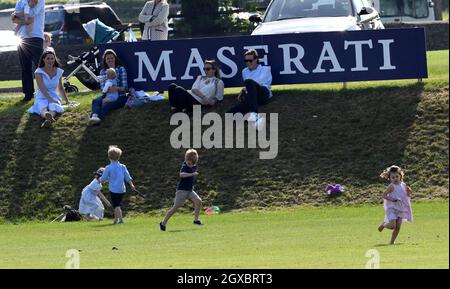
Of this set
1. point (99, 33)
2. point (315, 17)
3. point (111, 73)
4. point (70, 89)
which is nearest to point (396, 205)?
point (111, 73)

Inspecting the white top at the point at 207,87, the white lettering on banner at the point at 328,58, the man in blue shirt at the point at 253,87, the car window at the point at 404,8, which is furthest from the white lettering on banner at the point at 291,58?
the car window at the point at 404,8

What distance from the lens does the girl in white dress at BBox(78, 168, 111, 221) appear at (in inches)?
848

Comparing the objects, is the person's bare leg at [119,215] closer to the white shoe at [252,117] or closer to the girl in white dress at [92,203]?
the girl in white dress at [92,203]

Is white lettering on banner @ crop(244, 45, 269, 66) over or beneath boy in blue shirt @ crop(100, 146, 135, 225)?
over

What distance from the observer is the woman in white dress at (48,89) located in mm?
24453

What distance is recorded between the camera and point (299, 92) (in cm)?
2480

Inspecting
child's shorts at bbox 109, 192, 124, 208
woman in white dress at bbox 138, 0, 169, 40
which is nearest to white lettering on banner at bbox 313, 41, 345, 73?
woman in white dress at bbox 138, 0, 169, 40

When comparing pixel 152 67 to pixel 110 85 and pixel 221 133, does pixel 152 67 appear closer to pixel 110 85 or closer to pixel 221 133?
pixel 110 85

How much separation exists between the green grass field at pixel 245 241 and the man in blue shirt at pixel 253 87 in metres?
2.64

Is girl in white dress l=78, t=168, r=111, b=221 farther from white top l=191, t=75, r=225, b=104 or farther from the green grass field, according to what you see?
white top l=191, t=75, r=225, b=104

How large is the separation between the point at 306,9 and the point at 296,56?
1985mm

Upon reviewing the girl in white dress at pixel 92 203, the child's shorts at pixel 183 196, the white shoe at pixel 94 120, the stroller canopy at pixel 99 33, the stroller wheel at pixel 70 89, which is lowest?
the girl in white dress at pixel 92 203

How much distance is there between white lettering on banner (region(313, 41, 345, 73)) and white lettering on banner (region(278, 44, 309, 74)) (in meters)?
0.25

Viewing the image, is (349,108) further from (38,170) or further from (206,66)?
(38,170)
